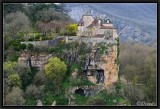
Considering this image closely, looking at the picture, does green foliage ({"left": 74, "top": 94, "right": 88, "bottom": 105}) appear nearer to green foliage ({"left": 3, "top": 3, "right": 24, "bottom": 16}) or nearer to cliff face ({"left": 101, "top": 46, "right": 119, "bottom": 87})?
cliff face ({"left": 101, "top": 46, "right": 119, "bottom": 87})

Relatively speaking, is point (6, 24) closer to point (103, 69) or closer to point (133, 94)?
point (103, 69)

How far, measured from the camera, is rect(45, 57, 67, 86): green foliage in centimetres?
1016

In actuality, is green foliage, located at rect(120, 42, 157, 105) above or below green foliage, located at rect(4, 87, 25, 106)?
above

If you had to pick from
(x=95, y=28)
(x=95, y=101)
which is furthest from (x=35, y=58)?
(x=95, y=101)

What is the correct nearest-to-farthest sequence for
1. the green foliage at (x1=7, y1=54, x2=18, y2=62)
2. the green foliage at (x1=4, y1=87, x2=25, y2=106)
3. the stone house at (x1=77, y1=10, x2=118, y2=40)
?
the green foliage at (x1=4, y1=87, x2=25, y2=106) < the green foliage at (x1=7, y1=54, x2=18, y2=62) < the stone house at (x1=77, y1=10, x2=118, y2=40)

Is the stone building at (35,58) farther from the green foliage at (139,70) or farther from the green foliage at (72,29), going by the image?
the green foliage at (139,70)

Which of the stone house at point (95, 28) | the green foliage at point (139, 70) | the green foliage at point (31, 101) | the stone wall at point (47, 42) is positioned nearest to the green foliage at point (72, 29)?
the stone house at point (95, 28)

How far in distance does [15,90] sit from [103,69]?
69.0 inches

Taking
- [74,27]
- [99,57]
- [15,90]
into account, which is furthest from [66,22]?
[15,90]

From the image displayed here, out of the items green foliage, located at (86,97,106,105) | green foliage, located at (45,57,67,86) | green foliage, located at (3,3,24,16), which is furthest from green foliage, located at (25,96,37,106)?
green foliage, located at (3,3,24,16)

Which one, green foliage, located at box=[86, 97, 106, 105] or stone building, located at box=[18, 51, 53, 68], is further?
stone building, located at box=[18, 51, 53, 68]

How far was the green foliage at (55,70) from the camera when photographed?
10164 mm

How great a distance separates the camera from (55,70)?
10164mm

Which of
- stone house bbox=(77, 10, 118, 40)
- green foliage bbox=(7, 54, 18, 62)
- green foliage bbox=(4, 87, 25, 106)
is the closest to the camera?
green foliage bbox=(4, 87, 25, 106)
